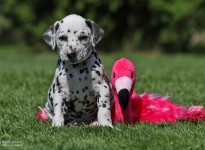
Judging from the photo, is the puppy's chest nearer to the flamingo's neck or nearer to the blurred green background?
the flamingo's neck

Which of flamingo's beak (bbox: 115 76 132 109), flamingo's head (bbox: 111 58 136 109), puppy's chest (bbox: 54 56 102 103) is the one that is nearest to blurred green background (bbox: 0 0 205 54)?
flamingo's head (bbox: 111 58 136 109)

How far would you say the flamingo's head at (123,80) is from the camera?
5.39 meters

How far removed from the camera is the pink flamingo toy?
5449mm

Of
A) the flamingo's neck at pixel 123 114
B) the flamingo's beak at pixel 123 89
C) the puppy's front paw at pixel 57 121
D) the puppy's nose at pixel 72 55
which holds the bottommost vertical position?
the flamingo's neck at pixel 123 114

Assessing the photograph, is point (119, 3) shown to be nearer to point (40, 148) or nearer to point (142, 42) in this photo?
point (142, 42)

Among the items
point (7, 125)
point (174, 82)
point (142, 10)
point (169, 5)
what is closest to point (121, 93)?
point (7, 125)

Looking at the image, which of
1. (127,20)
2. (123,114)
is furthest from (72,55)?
(127,20)

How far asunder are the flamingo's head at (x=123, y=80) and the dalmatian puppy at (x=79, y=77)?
0.47 feet

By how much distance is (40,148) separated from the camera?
4.29 meters

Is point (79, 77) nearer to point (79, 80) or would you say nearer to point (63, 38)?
point (79, 80)

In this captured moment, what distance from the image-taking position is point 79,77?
17.2 feet

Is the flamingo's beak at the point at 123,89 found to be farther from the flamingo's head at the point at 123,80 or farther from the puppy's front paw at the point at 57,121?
the puppy's front paw at the point at 57,121

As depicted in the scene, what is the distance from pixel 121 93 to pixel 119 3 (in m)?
16.4

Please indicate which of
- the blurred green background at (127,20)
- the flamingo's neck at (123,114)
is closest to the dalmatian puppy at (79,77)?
the flamingo's neck at (123,114)
